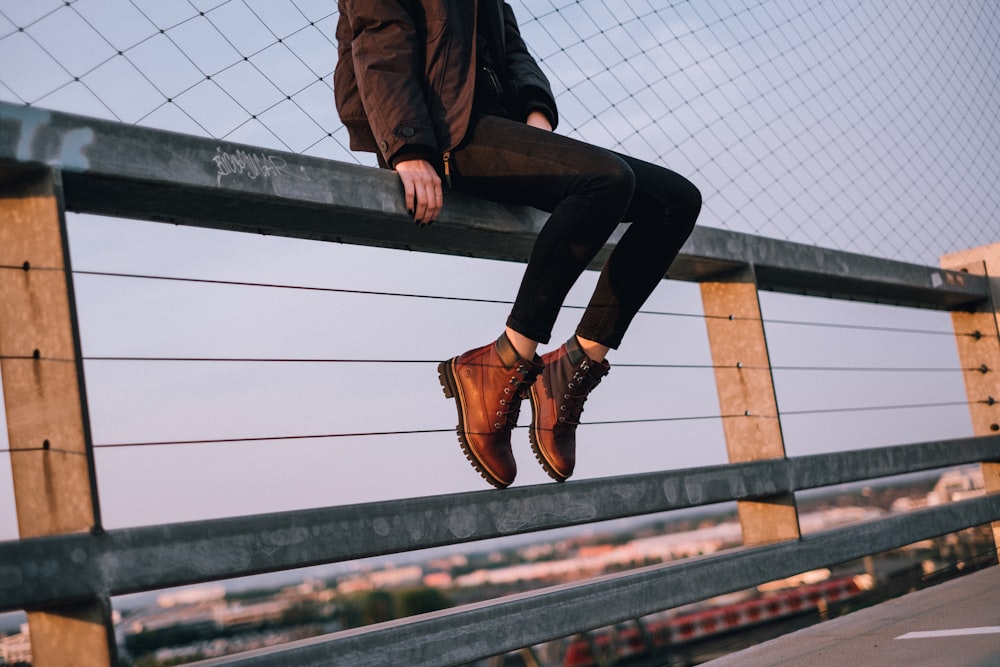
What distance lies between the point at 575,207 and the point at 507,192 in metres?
0.13

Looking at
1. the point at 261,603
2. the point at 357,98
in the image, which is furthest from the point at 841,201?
the point at 261,603

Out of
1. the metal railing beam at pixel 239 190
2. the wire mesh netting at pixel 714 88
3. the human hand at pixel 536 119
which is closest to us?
the metal railing beam at pixel 239 190

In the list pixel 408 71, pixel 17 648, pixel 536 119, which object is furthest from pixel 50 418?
pixel 536 119

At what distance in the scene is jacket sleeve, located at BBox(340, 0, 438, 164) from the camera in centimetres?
144

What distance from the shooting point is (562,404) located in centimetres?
162

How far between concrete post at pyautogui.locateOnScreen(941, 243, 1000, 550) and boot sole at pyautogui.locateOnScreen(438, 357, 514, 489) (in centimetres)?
215

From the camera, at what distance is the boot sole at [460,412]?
4.82ft

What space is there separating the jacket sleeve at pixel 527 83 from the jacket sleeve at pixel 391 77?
301mm

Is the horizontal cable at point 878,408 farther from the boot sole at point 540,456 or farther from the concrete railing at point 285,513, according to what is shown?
the boot sole at point 540,456

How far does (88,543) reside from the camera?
100 centimetres

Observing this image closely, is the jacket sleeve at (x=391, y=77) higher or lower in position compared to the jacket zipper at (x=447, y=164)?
higher

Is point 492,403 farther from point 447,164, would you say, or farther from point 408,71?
point 408,71

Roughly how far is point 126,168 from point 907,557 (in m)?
2.23

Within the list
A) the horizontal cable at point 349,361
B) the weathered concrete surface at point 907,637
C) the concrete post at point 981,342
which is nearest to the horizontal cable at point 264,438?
the horizontal cable at point 349,361
